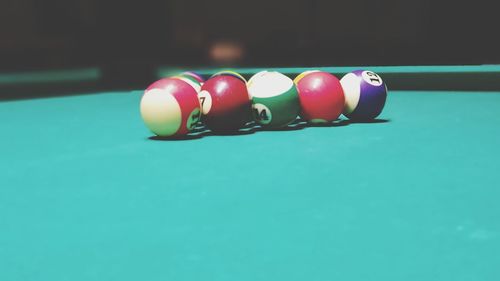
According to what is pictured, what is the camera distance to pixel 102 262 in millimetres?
1757

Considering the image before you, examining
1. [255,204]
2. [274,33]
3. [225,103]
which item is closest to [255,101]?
[225,103]

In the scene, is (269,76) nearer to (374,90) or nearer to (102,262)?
(374,90)

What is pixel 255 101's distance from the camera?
4191 mm

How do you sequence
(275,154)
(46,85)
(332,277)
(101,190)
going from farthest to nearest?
1. (46,85)
2. (275,154)
3. (101,190)
4. (332,277)

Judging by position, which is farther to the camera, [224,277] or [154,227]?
[154,227]

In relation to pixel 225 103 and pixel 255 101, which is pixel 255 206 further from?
pixel 255 101

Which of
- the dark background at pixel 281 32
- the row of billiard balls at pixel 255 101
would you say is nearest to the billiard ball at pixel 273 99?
the row of billiard balls at pixel 255 101

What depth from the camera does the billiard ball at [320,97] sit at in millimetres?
4344

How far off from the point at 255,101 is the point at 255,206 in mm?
1929

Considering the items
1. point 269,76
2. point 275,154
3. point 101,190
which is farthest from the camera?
point 269,76

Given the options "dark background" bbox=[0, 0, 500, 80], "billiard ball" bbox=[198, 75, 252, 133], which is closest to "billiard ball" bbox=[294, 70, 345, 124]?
"billiard ball" bbox=[198, 75, 252, 133]

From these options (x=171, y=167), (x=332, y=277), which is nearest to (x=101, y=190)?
(x=171, y=167)

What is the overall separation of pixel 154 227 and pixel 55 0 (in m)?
12.1

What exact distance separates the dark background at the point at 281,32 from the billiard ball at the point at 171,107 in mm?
8379
